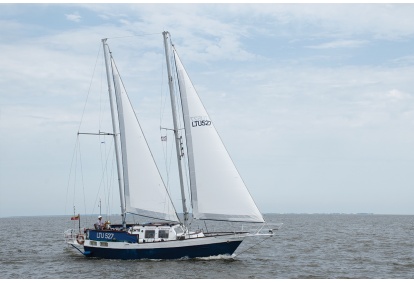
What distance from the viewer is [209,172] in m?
40.5

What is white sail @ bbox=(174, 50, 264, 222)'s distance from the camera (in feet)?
131

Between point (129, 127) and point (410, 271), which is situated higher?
point (129, 127)

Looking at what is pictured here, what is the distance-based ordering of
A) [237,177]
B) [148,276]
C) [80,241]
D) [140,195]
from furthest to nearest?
[80,241] < [140,195] < [237,177] < [148,276]

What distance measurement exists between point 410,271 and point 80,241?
24.6m

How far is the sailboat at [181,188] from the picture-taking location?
132ft

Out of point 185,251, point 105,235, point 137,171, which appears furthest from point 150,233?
point 137,171

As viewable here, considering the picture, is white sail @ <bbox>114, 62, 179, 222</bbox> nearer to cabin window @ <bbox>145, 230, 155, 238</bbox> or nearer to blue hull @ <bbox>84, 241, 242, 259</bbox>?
cabin window @ <bbox>145, 230, 155, 238</bbox>

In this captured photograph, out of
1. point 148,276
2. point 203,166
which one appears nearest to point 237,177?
point 203,166

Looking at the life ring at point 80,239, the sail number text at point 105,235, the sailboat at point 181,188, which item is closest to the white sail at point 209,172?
the sailboat at point 181,188

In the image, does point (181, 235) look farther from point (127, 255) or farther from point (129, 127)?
point (129, 127)

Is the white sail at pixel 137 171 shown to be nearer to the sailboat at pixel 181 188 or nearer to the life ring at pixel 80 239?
the sailboat at pixel 181 188

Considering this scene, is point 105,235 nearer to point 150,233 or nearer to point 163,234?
point 150,233

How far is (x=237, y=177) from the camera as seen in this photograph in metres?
40.2

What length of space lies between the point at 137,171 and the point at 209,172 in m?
5.92
